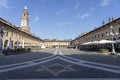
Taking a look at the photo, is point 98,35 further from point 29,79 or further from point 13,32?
point 29,79

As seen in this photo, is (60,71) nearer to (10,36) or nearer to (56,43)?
(10,36)

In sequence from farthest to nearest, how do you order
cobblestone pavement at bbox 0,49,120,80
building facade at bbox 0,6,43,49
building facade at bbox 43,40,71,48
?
building facade at bbox 43,40,71,48 < building facade at bbox 0,6,43,49 < cobblestone pavement at bbox 0,49,120,80

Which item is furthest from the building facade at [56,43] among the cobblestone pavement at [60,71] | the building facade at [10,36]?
the cobblestone pavement at [60,71]

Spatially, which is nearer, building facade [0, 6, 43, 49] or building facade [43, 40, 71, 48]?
building facade [0, 6, 43, 49]

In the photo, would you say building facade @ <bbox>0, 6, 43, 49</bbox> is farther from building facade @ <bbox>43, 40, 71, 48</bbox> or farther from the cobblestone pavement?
building facade @ <bbox>43, 40, 71, 48</bbox>

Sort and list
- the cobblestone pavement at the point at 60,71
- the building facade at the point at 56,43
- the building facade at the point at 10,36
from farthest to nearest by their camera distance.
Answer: the building facade at the point at 56,43 < the building facade at the point at 10,36 < the cobblestone pavement at the point at 60,71

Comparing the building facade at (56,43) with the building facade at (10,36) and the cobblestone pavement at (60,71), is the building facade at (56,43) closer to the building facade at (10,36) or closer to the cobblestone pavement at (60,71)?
the building facade at (10,36)

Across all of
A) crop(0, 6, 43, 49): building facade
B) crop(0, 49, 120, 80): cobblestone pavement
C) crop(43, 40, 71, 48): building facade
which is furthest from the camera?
crop(43, 40, 71, 48): building facade

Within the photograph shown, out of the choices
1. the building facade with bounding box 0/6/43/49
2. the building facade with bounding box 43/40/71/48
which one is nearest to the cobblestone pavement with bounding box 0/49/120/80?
the building facade with bounding box 0/6/43/49

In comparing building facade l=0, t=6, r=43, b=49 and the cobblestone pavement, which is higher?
building facade l=0, t=6, r=43, b=49

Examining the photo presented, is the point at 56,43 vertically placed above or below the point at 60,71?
above

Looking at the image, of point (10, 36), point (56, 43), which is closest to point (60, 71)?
point (10, 36)

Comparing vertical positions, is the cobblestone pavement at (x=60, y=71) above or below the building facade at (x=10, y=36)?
below

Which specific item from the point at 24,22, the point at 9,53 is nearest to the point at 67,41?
the point at 24,22
